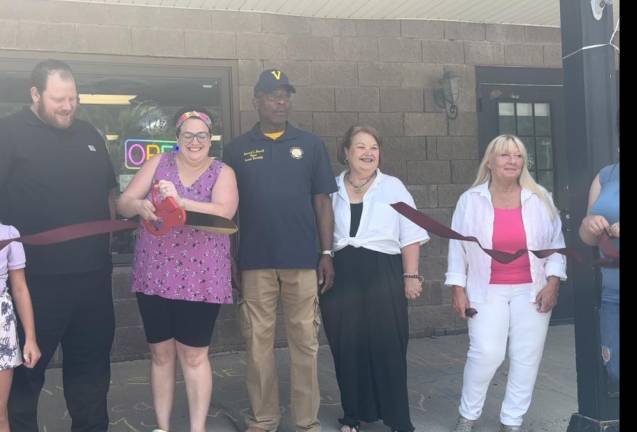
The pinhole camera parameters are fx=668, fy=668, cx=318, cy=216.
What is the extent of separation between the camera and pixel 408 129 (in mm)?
6176

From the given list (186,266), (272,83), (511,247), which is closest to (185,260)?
(186,266)

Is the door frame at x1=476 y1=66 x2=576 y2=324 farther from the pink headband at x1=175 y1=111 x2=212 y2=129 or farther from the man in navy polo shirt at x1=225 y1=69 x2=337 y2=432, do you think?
the pink headband at x1=175 y1=111 x2=212 y2=129

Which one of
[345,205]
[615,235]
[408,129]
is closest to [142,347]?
[345,205]

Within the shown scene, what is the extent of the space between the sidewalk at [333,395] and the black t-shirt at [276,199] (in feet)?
3.53

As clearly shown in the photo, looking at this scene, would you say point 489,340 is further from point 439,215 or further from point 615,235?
point 439,215

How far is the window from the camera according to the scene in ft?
17.7

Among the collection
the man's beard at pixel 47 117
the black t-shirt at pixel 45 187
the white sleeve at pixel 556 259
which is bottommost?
the white sleeve at pixel 556 259

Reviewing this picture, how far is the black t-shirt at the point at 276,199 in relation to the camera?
3543 millimetres

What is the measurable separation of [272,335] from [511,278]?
134 cm

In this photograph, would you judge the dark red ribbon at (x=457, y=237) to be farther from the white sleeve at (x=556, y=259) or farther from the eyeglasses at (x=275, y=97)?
the eyeglasses at (x=275, y=97)

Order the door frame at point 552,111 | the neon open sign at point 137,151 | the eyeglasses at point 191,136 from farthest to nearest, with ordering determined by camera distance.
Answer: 1. the door frame at point 552,111
2. the neon open sign at point 137,151
3. the eyeglasses at point 191,136

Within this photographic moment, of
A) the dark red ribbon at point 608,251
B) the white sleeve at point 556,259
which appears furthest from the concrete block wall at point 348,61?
the dark red ribbon at point 608,251

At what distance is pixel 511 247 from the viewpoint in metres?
3.62

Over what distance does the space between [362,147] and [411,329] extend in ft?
9.37
